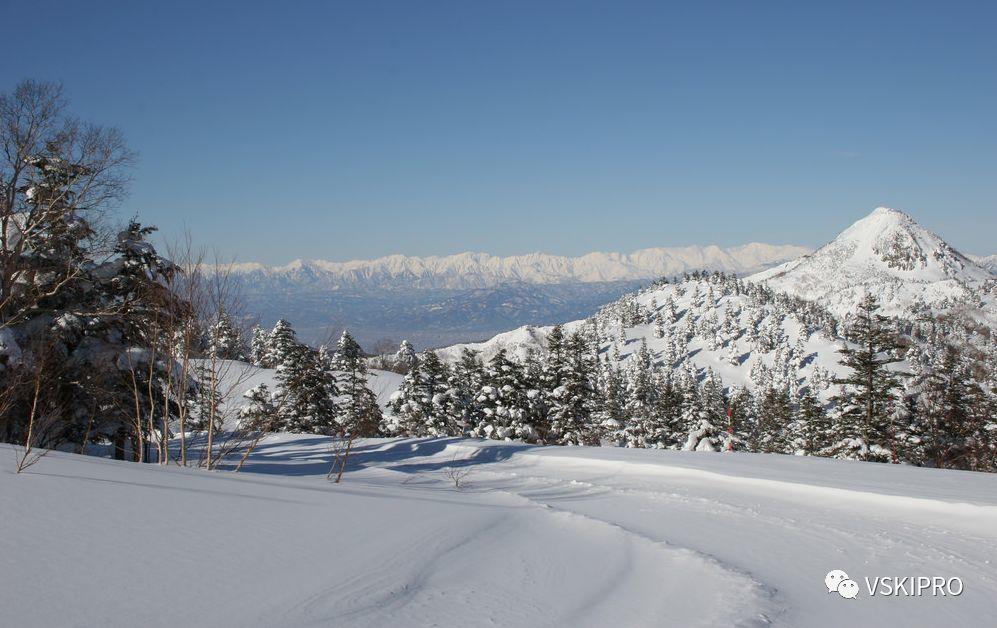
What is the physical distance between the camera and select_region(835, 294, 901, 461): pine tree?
871 inches

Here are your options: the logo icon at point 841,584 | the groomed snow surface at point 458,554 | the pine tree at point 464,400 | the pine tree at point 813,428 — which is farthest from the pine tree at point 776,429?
the logo icon at point 841,584

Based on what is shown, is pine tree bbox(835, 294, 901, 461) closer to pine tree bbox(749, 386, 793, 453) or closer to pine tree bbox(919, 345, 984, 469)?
pine tree bbox(919, 345, 984, 469)

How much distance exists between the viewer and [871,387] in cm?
2288

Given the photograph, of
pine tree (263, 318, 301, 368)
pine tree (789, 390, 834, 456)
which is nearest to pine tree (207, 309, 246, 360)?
pine tree (263, 318, 301, 368)

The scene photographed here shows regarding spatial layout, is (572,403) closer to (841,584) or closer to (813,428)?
(813,428)

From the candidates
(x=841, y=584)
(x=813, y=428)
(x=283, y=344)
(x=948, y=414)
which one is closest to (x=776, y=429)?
(x=813, y=428)

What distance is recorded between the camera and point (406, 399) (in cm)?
3509

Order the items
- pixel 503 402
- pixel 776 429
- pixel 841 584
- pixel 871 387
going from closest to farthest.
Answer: pixel 841 584, pixel 871 387, pixel 503 402, pixel 776 429

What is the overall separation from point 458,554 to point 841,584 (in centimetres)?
436

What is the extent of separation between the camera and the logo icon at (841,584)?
19.5ft

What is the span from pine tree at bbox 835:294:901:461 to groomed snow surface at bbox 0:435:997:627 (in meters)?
12.8

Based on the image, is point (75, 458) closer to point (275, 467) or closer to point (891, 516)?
point (275, 467)

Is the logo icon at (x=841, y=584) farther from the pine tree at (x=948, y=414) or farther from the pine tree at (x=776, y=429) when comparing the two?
the pine tree at (x=776, y=429)

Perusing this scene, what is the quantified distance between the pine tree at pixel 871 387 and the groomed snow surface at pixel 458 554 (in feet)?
41.9
